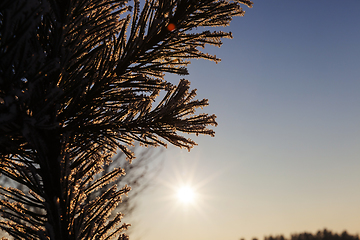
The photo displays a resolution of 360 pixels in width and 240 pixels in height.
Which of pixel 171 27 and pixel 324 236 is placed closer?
pixel 171 27

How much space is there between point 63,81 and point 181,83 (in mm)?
991

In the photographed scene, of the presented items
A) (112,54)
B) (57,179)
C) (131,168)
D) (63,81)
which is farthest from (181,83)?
(131,168)

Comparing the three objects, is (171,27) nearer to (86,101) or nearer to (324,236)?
(86,101)

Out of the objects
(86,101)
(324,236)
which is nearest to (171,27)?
(86,101)

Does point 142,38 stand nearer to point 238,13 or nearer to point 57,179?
point 238,13

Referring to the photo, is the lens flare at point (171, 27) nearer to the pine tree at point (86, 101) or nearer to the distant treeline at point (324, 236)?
the pine tree at point (86, 101)

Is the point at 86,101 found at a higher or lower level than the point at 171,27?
lower

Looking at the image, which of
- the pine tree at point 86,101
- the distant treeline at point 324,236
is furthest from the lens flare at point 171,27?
the distant treeline at point 324,236

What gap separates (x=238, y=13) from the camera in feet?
6.68

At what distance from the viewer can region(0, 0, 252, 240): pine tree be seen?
1.63 m

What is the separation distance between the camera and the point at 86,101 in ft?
6.29

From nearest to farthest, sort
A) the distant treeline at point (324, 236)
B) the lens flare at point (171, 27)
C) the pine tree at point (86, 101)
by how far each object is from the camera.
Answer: the pine tree at point (86, 101)
the lens flare at point (171, 27)
the distant treeline at point (324, 236)

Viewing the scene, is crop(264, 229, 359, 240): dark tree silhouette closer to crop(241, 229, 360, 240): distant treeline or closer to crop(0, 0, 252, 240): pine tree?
crop(241, 229, 360, 240): distant treeline

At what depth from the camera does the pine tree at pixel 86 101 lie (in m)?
1.63
